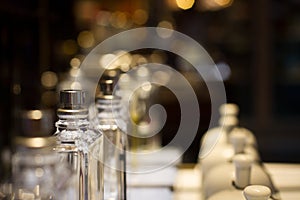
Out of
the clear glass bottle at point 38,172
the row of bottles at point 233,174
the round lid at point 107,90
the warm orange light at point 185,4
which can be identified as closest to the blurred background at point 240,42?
the warm orange light at point 185,4

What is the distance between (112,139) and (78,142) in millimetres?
218

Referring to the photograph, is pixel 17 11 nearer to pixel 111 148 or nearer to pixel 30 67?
pixel 30 67

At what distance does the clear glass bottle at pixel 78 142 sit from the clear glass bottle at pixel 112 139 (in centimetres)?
11

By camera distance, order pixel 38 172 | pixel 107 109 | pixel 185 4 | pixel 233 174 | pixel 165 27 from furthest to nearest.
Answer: pixel 185 4 < pixel 165 27 < pixel 38 172 < pixel 107 109 < pixel 233 174

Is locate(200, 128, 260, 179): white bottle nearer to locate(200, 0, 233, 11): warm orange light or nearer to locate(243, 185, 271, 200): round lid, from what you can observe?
locate(243, 185, 271, 200): round lid

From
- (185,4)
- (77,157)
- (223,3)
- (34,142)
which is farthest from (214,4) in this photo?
(77,157)

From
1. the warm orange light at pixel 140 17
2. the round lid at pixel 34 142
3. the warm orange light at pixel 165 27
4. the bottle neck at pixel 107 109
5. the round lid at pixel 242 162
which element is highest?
the warm orange light at pixel 140 17

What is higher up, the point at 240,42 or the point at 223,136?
the point at 240,42

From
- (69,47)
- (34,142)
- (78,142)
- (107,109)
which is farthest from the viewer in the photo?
(69,47)

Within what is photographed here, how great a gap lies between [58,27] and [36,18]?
0.88 meters

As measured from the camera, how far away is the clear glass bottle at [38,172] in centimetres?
85

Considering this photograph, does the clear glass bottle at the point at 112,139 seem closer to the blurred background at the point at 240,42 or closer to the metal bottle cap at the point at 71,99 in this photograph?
the metal bottle cap at the point at 71,99

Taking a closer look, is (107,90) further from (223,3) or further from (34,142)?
(223,3)

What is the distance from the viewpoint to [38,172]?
1109mm
